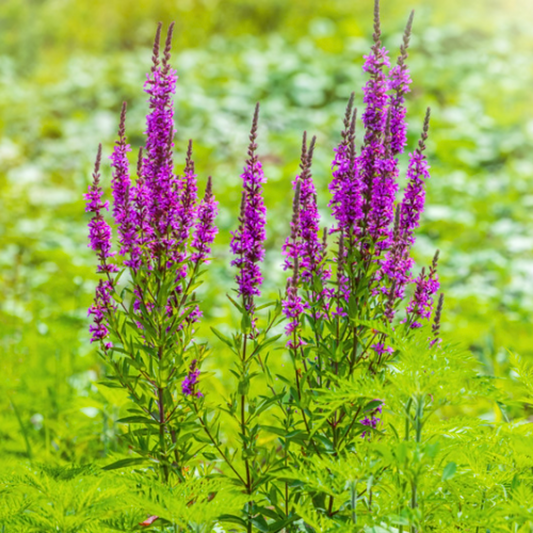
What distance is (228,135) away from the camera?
7.80 metres

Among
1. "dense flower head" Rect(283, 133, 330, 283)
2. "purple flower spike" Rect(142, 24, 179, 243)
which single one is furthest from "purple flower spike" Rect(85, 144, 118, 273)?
"dense flower head" Rect(283, 133, 330, 283)

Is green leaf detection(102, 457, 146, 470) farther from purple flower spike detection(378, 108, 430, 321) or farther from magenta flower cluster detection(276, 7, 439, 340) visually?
purple flower spike detection(378, 108, 430, 321)

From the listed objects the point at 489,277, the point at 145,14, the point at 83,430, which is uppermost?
the point at 145,14

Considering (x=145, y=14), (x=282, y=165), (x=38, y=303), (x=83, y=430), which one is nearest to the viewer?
(x=83, y=430)

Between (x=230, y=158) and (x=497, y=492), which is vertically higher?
(x=230, y=158)

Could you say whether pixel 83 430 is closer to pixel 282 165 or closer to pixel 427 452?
pixel 427 452

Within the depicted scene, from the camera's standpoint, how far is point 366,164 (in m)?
1.76

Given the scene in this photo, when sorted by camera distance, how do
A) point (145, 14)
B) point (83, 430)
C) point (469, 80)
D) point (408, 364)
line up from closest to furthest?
point (408, 364) < point (83, 430) < point (469, 80) < point (145, 14)

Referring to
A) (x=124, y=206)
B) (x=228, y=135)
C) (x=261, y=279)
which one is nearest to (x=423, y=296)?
(x=261, y=279)

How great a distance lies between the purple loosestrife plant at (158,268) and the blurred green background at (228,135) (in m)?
0.76

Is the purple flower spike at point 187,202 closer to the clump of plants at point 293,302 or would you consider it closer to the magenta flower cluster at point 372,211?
the clump of plants at point 293,302

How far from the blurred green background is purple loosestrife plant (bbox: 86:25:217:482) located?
76 cm

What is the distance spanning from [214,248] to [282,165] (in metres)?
1.65

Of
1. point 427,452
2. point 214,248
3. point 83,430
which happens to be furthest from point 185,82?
point 427,452
